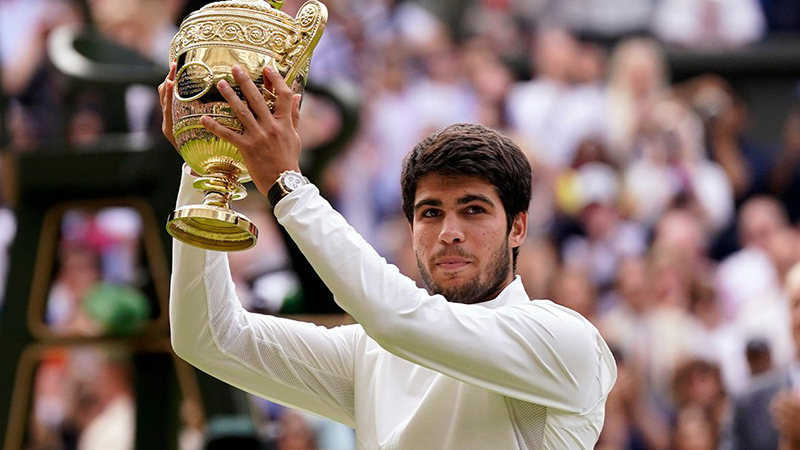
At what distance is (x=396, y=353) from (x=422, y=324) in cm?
8

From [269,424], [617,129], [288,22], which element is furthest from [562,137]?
[288,22]

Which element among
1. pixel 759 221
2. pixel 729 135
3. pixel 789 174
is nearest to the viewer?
pixel 759 221

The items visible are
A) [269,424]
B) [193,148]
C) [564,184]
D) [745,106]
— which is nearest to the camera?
[193,148]

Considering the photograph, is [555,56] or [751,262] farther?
[555,56]

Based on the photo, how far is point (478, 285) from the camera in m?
2.94

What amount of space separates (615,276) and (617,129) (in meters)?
1.65

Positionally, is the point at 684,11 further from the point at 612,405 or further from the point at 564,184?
the point at 612,405

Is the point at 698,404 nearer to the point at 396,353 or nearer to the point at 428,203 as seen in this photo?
the point at 428,203

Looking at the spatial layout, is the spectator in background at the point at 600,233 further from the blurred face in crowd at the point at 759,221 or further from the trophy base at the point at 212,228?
the trophy base at the point at 212,228

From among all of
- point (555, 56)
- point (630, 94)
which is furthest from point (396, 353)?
point (555, 56)

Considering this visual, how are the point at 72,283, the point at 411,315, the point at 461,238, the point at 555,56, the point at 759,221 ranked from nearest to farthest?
the point at 411,315, the point at 461,238, the point at 72,283, the point at 759,221, the point at 555,56

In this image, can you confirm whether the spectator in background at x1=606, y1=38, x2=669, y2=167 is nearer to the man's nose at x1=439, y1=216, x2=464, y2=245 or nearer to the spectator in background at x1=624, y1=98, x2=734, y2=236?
the spectator in background at x1=624, y1=98, x2=734, y2=236

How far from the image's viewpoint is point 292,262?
233 inches

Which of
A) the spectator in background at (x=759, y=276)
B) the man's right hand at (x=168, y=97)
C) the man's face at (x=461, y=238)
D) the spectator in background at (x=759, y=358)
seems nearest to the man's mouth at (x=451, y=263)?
the man's face at (x=461, y=238)
